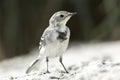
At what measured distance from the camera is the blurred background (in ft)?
42.5

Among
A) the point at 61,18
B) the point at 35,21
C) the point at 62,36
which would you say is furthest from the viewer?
the point at 35,21

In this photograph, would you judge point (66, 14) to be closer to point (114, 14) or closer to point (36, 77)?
point (36, 77)

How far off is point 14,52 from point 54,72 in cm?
627

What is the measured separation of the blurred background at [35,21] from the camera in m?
13.0

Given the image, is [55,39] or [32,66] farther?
[32,66]

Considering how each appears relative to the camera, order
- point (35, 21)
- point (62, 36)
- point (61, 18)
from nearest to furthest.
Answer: point (62, 36), point (61, 18), point (35, 21)

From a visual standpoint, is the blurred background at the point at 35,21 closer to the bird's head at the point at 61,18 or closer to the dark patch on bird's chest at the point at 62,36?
the bird's head at the point at 61,18

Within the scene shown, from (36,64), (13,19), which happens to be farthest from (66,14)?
(13,19)

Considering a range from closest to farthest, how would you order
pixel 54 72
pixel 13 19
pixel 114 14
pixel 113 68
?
pixel 113 68 → pixel 54 72 → pixel 114 14 → pixel 13 19

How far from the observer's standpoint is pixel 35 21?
1359 centimetres

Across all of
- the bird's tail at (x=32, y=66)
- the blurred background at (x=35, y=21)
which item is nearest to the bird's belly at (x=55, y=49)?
the bird's tail at (x=32, y=66)

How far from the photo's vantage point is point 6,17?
43.2ft

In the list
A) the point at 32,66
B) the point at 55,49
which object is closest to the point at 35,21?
the point at 32,66

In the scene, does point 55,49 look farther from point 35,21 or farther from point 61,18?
point 35,21
